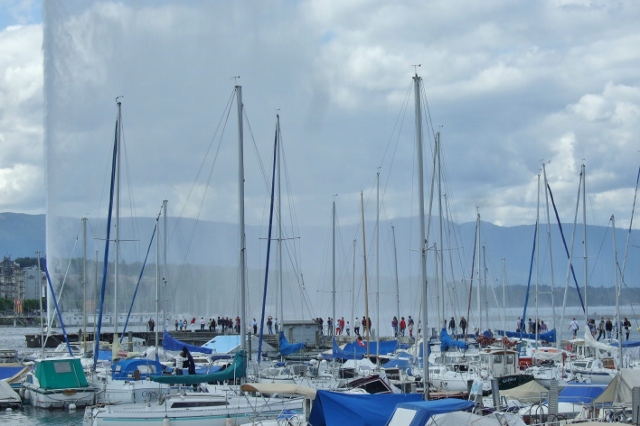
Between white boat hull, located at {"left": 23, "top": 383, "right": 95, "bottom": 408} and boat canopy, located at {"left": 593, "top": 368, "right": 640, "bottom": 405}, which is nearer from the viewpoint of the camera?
boat canopy, located at {"left": 593, "top": 368, "right": 640, "bottom": 405}

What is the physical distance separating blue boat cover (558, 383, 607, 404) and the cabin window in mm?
19609

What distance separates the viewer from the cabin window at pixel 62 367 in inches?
1409

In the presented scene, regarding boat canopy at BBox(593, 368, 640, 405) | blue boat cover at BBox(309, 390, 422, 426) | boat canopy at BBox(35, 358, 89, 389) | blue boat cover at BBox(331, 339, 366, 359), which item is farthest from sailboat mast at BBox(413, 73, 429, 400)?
boat canopy at BBox(35, 358, 89, 389)

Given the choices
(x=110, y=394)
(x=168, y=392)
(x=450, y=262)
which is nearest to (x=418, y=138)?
(x=168, y=392)

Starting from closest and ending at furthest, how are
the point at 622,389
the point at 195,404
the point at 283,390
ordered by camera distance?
the point at 622,389
the point at 283,390
the point at 195,404

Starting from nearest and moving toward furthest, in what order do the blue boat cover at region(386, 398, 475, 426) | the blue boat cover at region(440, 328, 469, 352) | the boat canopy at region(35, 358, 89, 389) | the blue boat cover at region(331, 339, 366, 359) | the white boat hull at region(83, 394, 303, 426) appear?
1. the blue boat cover at region(386, 398, 475, 426)
2. the white boat hull at region(83, 394, 303, 426)
3. the boat canopy at region(35, 358, 89, 389)
4. the blue boat cover at region(440, 328, 469, 352)
5. the blue boat cover at region(331, 339, 366, 359)

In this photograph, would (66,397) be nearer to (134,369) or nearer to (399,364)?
(134,369)

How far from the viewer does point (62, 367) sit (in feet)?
118

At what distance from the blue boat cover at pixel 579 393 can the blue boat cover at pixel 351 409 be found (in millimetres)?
7323

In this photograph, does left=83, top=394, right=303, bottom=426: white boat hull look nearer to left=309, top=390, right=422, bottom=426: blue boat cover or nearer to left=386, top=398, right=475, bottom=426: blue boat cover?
left=309, top=390, right=422, bottom=426: blue boat cover

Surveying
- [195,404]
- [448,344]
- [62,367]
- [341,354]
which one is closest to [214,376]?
[195,404]

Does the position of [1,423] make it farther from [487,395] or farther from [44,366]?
[487,395]

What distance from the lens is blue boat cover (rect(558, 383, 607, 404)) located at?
2788cm

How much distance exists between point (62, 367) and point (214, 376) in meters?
9.23
